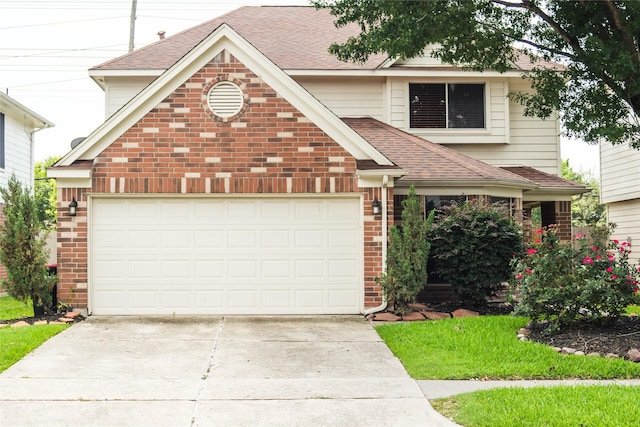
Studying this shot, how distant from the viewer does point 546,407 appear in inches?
243

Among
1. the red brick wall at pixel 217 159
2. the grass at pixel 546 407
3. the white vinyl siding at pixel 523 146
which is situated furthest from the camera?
the white vinyl siding at pixel 523 146

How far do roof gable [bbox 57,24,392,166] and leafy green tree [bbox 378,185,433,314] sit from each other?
1.17 m

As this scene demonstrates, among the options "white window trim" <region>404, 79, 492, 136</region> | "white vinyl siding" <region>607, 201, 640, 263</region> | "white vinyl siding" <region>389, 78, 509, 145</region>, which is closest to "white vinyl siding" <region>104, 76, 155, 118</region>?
"white vinyl siding" <region>389, 78, 509, 145</region>

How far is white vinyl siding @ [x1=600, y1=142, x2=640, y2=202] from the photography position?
19.5m

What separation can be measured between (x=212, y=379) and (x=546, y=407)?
3648mm

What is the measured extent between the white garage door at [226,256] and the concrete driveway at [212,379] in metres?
1.09

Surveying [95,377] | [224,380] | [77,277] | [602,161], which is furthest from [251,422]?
[602,161]

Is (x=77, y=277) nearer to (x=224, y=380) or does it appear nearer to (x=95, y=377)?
(x=95, y=377)

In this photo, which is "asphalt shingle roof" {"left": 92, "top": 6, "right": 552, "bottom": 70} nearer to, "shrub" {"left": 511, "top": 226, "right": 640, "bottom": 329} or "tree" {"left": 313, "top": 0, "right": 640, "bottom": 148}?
"tree" {"left": 313, "top": 0, "right": 640, "bottom": 148}

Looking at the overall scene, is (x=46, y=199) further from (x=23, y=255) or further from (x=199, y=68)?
(x=199, y=68)

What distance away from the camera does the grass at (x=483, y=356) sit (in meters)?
7.77

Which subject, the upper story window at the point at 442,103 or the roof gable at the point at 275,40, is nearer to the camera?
the roof gable at the point at 275,40

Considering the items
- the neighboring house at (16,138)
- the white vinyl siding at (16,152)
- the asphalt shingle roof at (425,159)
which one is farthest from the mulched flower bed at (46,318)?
the white vinyl siding at (16,152)

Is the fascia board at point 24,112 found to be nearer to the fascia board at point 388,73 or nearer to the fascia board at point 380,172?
the fascia board at point 388,73
